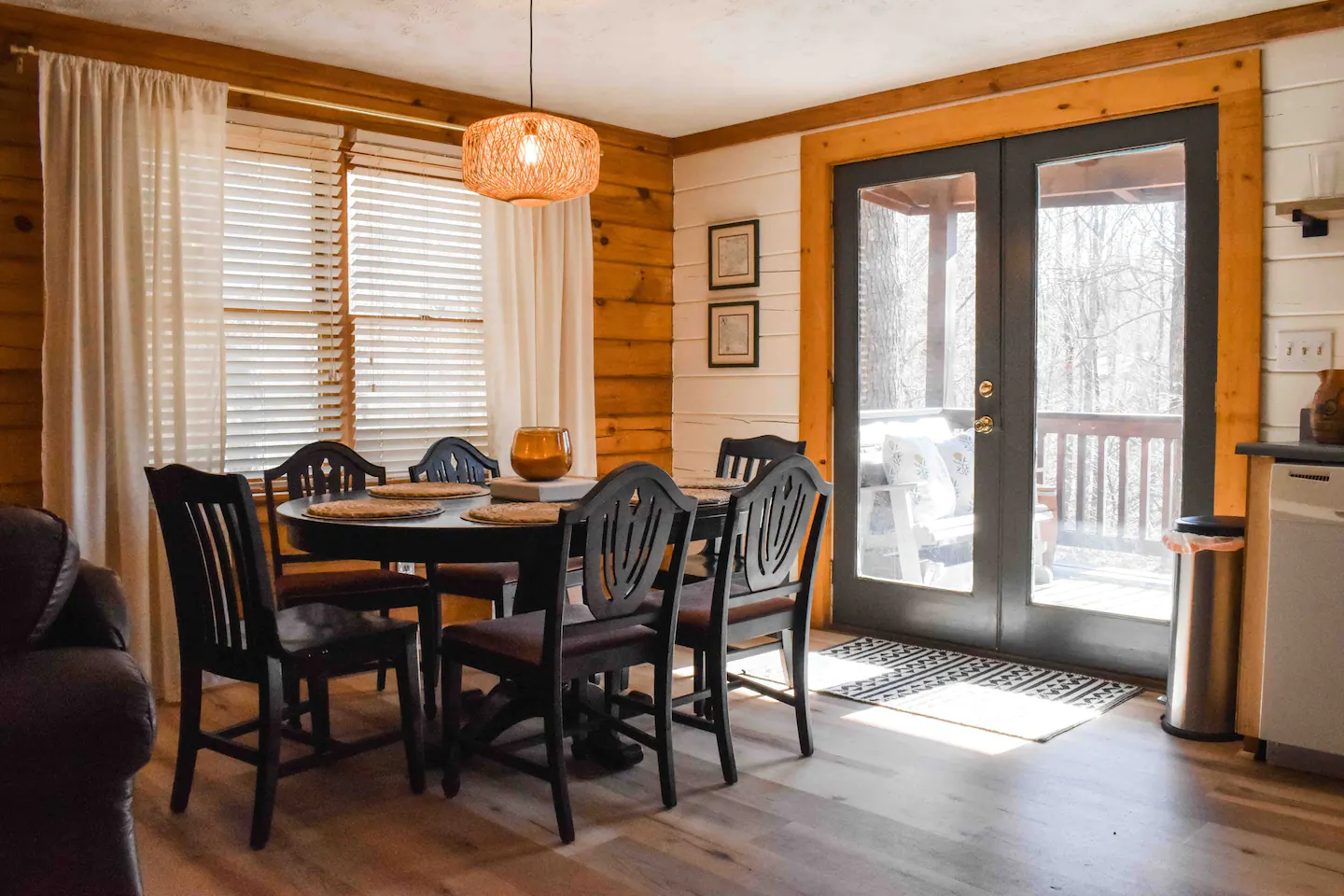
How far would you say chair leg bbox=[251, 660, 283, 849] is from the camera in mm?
2480

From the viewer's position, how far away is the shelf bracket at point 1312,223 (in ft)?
11.1

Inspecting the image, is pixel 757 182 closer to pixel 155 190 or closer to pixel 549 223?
pixel 549 223

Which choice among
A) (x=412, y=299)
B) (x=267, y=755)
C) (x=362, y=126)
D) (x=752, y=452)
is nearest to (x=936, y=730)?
(x=752, y=452)

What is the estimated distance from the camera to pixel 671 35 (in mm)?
3799

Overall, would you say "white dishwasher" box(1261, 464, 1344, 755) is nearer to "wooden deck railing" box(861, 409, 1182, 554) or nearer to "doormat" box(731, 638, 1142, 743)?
"doormat" box(731, 638, 1142, 743)

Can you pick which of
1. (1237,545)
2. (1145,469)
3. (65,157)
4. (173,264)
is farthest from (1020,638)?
(65,157)

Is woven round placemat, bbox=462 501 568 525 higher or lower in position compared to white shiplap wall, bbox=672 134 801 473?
lower

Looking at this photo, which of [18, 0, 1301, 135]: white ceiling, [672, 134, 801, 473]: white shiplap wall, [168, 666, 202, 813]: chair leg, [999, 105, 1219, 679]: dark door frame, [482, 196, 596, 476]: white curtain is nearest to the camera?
[168, 666, 202, 813]: chair leg

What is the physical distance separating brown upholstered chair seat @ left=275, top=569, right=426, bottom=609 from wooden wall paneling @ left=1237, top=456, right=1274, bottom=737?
251 cm

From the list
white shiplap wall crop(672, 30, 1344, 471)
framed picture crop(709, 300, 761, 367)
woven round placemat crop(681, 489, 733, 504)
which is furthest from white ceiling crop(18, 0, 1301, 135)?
woven round placemat crop(681, 489, 733, 504)

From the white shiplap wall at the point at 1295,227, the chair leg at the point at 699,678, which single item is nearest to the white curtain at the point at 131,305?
the chair leg at the point at 699,678

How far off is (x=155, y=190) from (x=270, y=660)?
1.98 m

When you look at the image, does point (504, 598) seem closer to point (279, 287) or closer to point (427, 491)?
point (427, 491)

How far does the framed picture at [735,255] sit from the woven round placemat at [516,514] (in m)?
2.48
